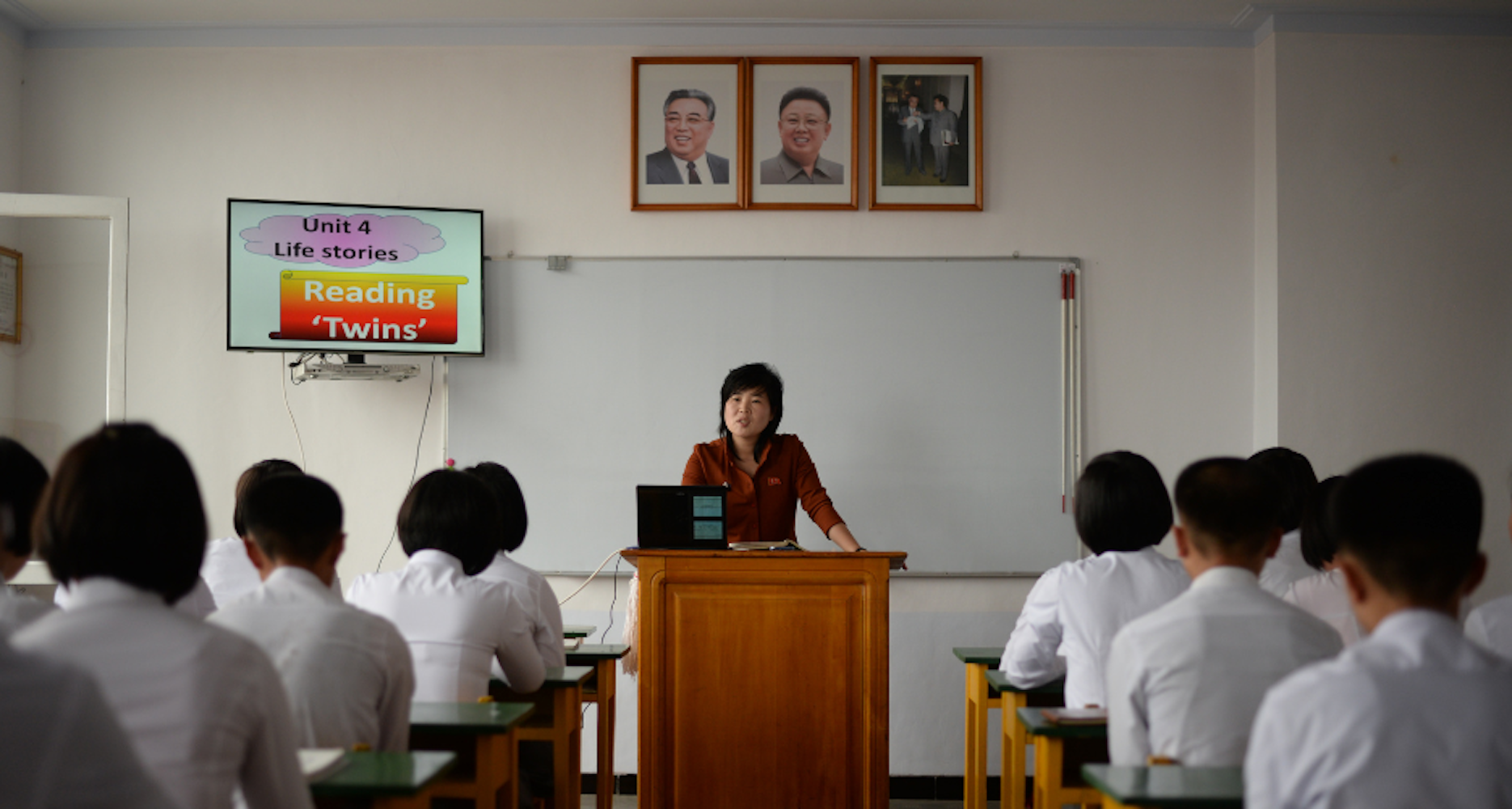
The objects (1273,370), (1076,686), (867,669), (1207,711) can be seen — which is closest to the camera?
(1207,711)

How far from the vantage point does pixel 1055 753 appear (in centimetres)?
223

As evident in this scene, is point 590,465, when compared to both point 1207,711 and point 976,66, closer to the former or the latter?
point 976,66

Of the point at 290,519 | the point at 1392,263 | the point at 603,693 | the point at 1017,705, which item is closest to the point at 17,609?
the point at 290,519

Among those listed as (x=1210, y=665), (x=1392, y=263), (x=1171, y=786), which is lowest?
(x=1171, y=786)

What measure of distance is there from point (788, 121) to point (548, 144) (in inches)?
40.7

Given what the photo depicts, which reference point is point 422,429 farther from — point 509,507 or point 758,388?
point 509,507

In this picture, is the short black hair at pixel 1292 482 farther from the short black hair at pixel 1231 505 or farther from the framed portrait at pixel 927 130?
the framed portrait at pixel 927 130

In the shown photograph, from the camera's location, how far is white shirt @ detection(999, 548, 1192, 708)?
2537mm

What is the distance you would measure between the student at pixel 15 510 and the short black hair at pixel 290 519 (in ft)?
1.12

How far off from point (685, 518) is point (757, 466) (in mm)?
920

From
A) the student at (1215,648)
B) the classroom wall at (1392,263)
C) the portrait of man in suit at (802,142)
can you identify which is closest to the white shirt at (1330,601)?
the student at (1215,648)

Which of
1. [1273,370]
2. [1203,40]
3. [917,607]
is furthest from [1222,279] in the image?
[917,607]

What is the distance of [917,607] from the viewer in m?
4.70

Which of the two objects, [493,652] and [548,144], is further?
[548,144]
